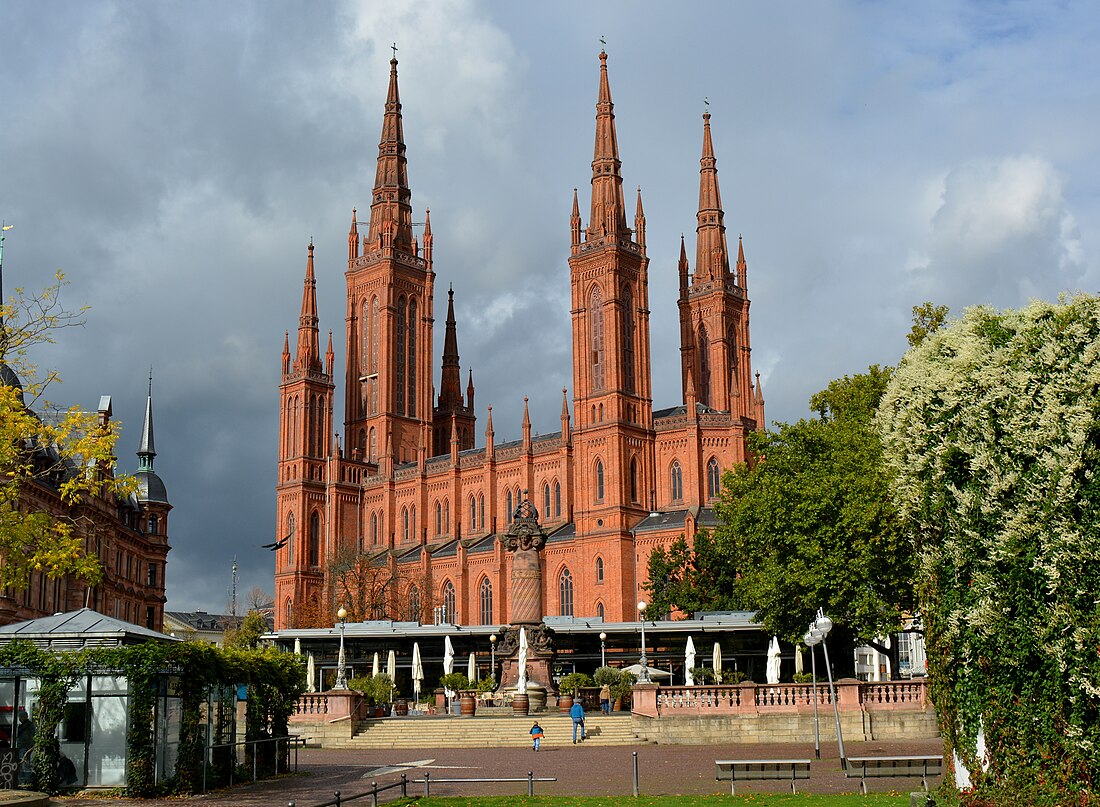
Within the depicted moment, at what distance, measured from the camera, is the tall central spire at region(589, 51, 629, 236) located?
306 ft

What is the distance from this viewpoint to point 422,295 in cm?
11569

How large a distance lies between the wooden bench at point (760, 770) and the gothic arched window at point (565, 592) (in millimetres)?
66407

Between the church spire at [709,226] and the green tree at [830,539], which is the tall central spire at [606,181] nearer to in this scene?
the church spire at [709,226]

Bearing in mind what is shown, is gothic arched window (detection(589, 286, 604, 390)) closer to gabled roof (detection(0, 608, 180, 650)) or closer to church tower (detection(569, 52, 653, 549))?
church tower (detection(569, 52, 653, 549))

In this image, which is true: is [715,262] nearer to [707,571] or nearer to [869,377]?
[707,571]

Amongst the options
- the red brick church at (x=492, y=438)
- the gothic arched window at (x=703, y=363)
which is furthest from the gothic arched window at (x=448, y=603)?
the gothic arched window at (x=703, y=363)

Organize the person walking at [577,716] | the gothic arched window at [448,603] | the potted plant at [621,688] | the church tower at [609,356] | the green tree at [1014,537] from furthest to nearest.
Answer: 1. the gothic arched window at [448,603]
2. the church tower at [609,356]
3. the potted plant at [621,688]
4. the person walking at [577,716]
5. the green tree at [1014,537]

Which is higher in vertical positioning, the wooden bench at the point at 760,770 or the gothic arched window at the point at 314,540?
the gothic arched window at the point at 314,540

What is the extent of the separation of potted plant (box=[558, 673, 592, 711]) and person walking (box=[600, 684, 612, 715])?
85 centimetres

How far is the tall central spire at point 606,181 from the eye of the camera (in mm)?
93125

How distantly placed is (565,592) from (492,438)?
1608 cm

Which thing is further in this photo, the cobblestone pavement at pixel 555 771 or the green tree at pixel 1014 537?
the cobblestone pavement at pixel 555 771

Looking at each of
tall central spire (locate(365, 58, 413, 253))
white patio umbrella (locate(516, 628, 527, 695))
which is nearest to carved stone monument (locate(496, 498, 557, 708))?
white patio umbrella (locate(516, 628, 527, 695))

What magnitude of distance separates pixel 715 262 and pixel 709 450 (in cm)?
2315
